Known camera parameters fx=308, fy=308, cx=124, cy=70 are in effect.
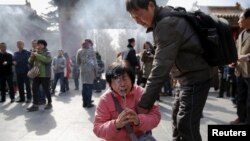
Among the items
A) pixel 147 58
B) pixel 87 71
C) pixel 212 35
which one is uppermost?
pixel 212 35

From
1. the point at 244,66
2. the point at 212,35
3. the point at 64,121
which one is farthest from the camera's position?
the point at 64,121

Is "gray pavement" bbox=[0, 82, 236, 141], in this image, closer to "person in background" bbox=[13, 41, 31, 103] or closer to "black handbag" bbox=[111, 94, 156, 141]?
"person in background" bbox=[13, 41, 31, 103]

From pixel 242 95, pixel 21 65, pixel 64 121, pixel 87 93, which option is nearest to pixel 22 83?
pixel 21 65

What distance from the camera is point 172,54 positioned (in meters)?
2.34

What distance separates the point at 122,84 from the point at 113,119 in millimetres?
267

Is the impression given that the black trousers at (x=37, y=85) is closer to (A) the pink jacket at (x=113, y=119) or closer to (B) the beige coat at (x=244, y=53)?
(B) the beige coat at (x=244, y=53)

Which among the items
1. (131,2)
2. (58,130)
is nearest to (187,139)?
(131,2)

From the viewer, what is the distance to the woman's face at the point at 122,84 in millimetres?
2229

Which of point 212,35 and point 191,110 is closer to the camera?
point 212,35

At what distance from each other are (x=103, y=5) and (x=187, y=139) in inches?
672

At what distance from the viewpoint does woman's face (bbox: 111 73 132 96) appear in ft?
7.31

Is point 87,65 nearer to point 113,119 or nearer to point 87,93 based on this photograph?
point 87,93

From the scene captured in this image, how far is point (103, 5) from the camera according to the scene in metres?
18.9

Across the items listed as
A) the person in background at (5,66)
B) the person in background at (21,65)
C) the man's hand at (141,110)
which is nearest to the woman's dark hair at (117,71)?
the man's hand at (141,110)
